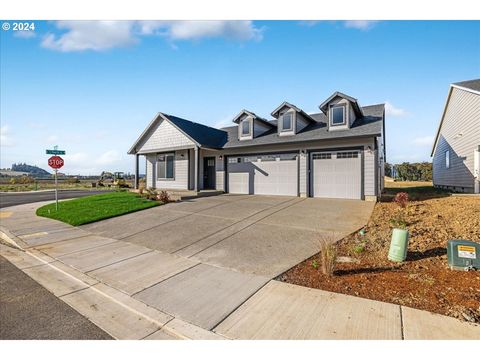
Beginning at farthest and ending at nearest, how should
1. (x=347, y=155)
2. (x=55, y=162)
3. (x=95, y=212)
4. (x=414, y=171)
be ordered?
1. (x=414, y=171)
2. (x=347, y=155)
3. (x=55, y=162)
4. (x=95, y=212)

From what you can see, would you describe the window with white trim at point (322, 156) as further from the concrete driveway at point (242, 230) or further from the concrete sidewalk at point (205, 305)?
the concrete sidewalk at point (205, 305)

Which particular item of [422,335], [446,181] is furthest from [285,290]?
[446,181]

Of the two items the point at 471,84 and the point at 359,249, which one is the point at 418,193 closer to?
the point at 471,84

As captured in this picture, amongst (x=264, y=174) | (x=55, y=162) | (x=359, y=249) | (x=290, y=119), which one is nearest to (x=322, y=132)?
(x=290, y=119)

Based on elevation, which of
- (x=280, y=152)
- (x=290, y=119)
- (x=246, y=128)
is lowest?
(x=280, y=152)

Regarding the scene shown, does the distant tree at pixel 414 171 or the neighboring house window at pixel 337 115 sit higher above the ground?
A: the neighboring house window at pixel 337 115

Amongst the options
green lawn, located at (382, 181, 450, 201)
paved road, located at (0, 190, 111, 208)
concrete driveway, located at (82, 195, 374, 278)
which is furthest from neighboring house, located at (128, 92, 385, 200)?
paved road, located at (0, 190, 111, 208)

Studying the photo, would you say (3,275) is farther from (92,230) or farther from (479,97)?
(479,97)

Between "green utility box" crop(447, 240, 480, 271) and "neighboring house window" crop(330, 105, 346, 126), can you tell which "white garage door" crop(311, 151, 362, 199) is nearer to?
"neighboring house window" crop(330, 105, 346, 126)

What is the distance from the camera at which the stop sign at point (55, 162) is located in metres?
→ 12.9

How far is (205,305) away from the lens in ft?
12.5

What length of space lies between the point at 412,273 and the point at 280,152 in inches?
475

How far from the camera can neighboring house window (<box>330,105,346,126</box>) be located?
14130mm

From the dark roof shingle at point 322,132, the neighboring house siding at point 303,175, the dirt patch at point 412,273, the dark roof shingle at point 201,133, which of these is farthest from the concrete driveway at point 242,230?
the dark roof shingle at point 201,133
